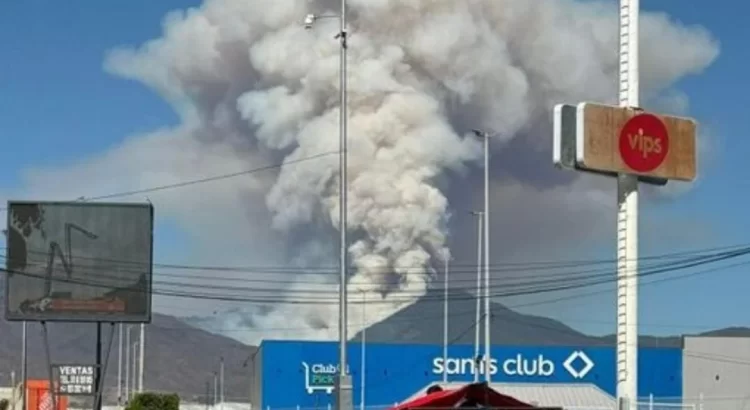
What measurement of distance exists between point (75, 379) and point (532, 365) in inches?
1790

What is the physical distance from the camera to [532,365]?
91.8 m

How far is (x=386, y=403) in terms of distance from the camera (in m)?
87.8

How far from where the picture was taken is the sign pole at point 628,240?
2567cm

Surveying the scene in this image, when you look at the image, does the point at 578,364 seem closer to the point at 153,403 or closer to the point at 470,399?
the point at 153,403

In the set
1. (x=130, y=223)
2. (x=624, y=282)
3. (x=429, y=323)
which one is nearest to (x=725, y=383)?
(x=130, y=223)

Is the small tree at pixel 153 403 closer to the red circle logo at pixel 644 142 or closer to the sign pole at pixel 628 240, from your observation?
the sign pole at pixel 628 240

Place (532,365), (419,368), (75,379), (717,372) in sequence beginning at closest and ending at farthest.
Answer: (75,379), (717,372), (419,368), (532,365)

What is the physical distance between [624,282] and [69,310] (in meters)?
27.6

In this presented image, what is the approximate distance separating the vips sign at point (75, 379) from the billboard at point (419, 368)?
32.7 m

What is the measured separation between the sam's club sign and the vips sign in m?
40.2

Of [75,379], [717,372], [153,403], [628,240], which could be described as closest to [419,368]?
[717,372]

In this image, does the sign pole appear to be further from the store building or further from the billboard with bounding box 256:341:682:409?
the billboard with bounding box 256:341:682:409

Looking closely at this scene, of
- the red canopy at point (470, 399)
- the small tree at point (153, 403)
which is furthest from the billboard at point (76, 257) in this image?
the red canopy at point (470, 399)

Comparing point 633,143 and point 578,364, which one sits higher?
point 633,143
